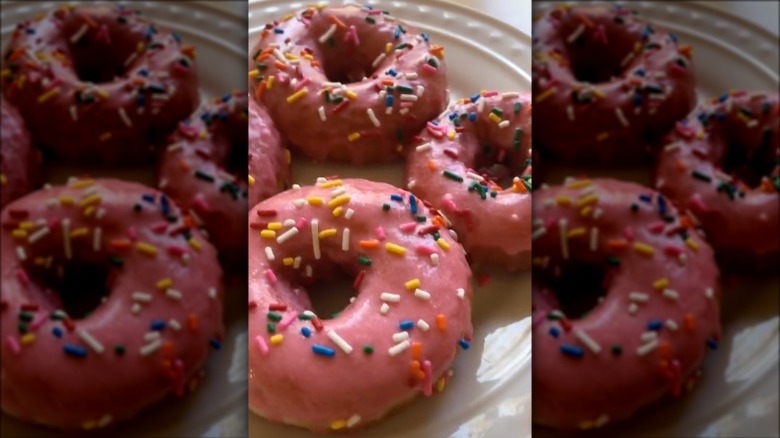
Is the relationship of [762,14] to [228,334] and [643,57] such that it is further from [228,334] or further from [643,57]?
[228,334]

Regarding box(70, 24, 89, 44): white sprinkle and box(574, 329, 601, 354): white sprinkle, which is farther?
box(70, 24, 89, 44): white sprinkle

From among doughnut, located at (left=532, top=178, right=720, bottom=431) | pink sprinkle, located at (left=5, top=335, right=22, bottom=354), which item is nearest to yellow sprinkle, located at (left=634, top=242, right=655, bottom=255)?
Result: doughnut, located at (left=532, top=178, right=720, bottom=431)

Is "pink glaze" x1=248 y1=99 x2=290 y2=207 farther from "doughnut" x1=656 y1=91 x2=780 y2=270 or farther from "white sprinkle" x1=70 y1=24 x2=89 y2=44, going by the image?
"doughnut" x1=656 y1=91 x2=780 y2=270

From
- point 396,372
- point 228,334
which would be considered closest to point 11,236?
point 228,334

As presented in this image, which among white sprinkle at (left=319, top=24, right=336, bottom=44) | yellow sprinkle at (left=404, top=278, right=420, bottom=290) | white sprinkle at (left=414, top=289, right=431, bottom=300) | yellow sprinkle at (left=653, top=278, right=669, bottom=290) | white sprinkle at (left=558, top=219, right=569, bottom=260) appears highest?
white sprinkle at (left=319, top=24, right=336, bottom=44)

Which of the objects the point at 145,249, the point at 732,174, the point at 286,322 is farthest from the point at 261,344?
the point at 732,174

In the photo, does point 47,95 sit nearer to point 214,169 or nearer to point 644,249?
point 214,169

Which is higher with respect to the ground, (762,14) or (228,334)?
(762,14)
